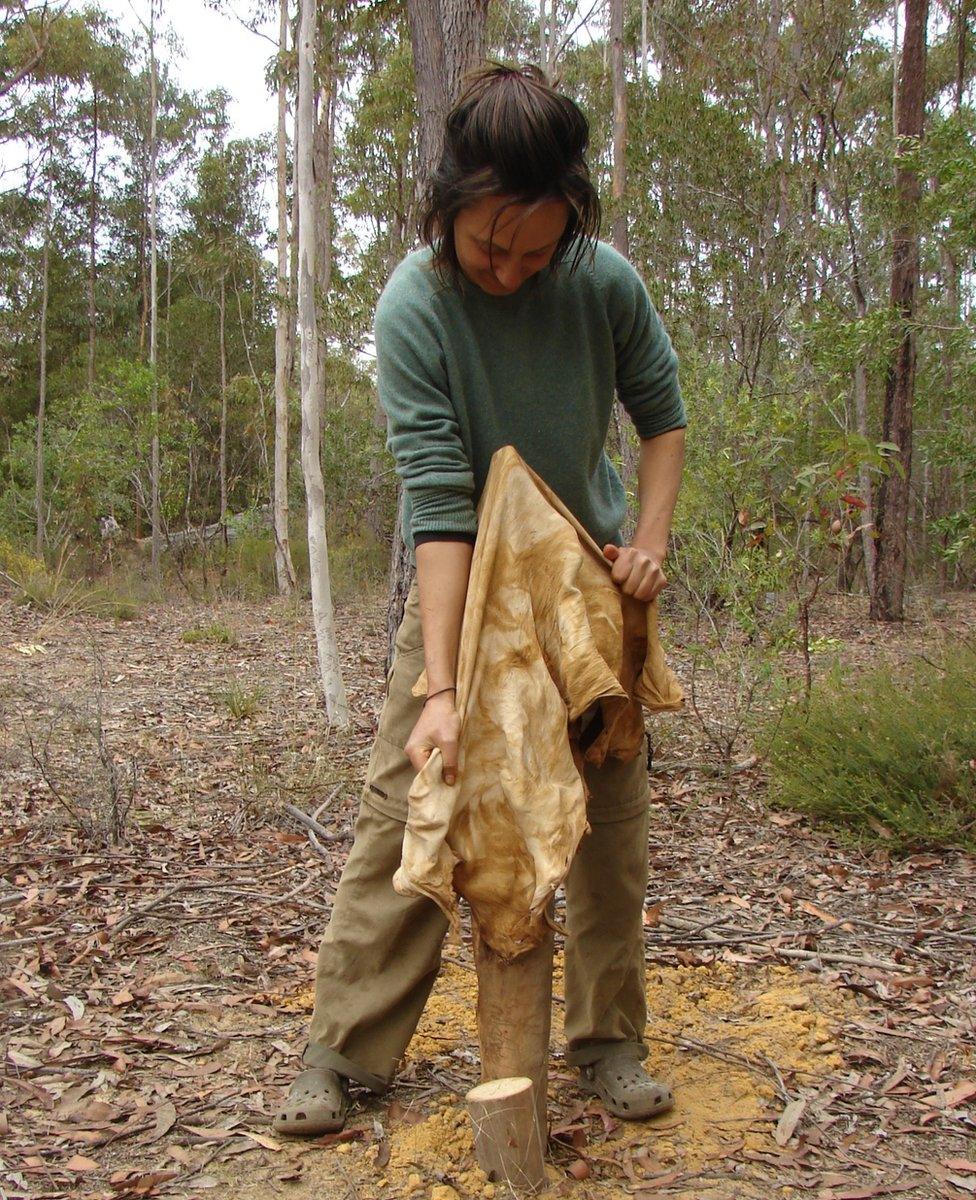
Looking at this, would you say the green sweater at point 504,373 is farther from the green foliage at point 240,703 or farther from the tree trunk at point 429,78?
the green foliage at point 240,703

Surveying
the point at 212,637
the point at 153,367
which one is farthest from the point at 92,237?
the point at 212,637

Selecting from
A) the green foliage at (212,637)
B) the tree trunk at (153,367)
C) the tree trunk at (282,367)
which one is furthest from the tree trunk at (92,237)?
the green foliage at (212,637)

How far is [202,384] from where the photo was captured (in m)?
24.4

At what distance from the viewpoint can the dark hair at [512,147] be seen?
165 centimetres

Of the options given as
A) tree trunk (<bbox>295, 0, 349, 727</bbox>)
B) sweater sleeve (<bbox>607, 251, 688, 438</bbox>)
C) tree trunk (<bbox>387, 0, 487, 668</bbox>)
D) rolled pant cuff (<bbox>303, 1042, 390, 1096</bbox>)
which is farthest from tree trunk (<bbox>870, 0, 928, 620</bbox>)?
rolled pant cuff (<bbox>303, 1042, 390, 1096</bbox>)

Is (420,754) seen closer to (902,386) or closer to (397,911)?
(397,911)

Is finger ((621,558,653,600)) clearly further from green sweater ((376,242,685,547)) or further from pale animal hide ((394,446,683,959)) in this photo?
green sweater ((376,242,685,547))

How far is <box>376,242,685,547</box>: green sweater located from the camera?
1.92 meters

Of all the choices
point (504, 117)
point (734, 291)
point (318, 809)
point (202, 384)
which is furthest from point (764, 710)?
point (202, 384)

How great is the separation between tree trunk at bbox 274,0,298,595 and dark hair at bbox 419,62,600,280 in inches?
465

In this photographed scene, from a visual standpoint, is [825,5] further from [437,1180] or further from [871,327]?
[437,1180]

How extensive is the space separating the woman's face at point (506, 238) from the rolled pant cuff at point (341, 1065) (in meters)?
1.55

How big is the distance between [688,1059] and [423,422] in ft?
5.13

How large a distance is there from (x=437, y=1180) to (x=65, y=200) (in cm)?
2699
